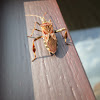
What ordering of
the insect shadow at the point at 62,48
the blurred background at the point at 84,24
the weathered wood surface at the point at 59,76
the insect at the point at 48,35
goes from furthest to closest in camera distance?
the blurred background at the point at 84,24 → the insect at the point at 48,35 → the insect shadow at the point at 62,48 → the weathered wood surface at the point at 59,76

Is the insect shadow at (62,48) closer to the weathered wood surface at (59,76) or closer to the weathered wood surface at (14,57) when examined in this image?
the weathered wood surface at (59,76)

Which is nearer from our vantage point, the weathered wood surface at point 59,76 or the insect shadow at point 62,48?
the weathered wood surface at point 59,76

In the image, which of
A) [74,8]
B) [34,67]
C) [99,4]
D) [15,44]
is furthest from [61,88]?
[99,4]

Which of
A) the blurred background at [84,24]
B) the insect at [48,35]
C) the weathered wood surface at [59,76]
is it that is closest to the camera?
the weathered wood surface at [59,76]

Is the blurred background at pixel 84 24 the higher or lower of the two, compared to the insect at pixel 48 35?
lower

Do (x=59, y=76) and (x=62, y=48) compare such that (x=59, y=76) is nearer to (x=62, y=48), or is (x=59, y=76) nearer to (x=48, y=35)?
(x=62, y=48)

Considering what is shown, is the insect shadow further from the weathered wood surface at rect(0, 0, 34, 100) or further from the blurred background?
the blurred background

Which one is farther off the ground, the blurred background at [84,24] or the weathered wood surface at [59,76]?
the weathered wood surface at [59,76]

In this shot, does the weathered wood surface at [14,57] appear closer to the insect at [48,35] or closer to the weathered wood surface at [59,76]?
the weathered wood surface at [59,76]

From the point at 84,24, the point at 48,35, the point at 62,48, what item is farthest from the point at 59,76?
the point at 84,24

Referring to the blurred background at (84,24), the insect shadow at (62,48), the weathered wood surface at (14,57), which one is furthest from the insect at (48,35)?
the blurred background at (84,24)

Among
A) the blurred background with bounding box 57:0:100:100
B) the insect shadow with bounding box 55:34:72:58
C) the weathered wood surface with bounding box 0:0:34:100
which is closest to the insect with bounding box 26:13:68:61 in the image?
the insect shadow with bounding box 55:34:72:58
